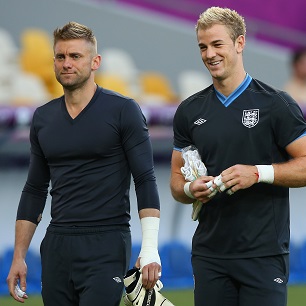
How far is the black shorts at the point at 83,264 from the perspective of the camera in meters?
5.18

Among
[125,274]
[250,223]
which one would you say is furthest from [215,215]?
[125,274]

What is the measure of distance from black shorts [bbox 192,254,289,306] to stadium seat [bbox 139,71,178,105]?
662 centimetres

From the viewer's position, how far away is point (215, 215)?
203 inches

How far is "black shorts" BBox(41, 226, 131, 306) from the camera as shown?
5176 mm

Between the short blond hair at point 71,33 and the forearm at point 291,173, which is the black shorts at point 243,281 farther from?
the short blond hair at point 71,33

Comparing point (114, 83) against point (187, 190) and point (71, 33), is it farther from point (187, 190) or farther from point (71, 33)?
point (187, 190)

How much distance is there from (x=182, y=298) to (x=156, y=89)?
3351 mm

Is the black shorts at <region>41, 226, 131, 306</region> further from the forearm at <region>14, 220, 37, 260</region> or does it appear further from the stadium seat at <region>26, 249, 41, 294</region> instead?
the stadium seat at <region>26, 249, 41, 294</region>

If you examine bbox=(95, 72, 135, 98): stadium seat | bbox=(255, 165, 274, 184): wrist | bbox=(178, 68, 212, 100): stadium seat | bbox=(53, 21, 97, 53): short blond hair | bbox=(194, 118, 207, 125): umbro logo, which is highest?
bbox=(178, 68, 212, 100): stadium seat

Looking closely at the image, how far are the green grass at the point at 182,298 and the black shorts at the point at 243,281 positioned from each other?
3.88 m

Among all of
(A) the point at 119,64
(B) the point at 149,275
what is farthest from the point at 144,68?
(B) the point at 149,275

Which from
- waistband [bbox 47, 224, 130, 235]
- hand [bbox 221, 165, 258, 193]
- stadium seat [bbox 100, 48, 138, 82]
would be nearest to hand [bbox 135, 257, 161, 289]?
waistband [bbox 47, 224, 130, 235]

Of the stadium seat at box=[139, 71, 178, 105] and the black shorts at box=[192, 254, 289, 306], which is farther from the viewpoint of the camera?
the stadium seat at box=[139, 71, 178, 105]

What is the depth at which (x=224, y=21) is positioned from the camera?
506 centimetres
